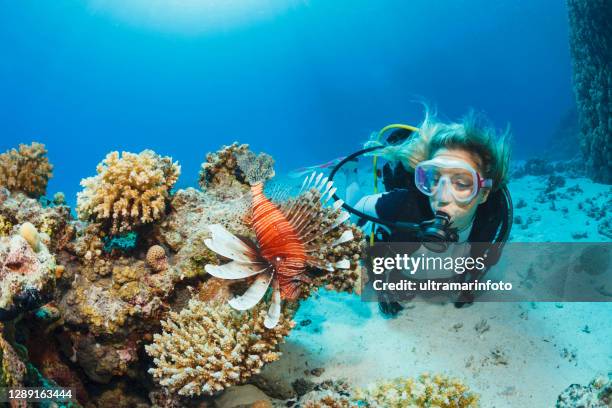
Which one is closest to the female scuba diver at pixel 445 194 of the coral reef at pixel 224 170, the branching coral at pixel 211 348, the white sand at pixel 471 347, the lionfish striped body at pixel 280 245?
the white sand at pixel 471 347

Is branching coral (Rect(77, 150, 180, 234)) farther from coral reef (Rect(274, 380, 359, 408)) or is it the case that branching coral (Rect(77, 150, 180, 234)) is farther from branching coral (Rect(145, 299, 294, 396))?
coral reef (Rect(274, 380, 359, 408))

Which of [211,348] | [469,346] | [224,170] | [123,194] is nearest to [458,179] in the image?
[469,346]

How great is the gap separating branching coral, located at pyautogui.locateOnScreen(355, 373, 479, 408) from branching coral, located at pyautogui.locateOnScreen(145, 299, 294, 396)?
83cm

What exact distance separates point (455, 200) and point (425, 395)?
1.82m

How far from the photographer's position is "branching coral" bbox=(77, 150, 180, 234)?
3.05 meters

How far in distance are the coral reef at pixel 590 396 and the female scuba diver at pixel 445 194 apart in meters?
1.40

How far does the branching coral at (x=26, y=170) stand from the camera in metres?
3.68

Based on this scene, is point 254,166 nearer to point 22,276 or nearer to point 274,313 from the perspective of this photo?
point 274,313

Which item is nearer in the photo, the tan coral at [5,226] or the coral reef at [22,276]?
the coral reef at [22,276]

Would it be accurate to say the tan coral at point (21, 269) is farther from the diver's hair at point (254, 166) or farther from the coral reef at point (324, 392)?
the coral reef at point (324, 392)

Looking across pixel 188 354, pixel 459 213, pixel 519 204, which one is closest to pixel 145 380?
pixel 188 354

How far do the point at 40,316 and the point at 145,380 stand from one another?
1.04m

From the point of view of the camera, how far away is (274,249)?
2.62 meters

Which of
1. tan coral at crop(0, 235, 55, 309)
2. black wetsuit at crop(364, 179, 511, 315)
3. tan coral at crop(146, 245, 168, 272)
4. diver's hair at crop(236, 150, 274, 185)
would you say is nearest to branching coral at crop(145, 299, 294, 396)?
tan coral at crop(146, 245, 168, 272)
